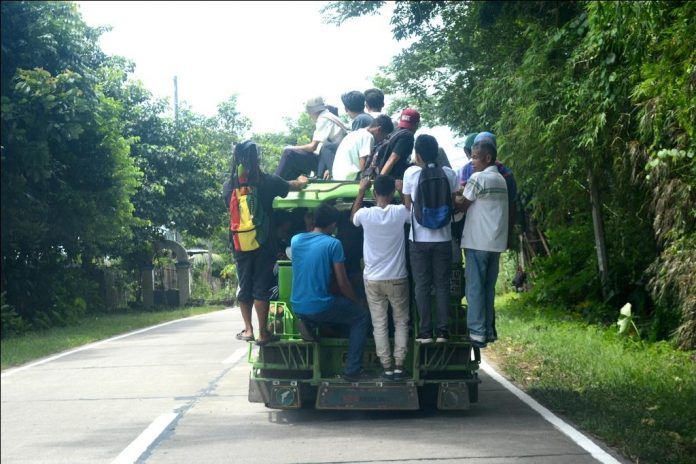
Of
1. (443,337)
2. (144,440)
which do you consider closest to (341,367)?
(443,337)

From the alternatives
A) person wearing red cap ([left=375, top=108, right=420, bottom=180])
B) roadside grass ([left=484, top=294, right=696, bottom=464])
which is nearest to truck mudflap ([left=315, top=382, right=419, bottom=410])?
roadside grass ([left=484, top=294, right=696, bottom=464])

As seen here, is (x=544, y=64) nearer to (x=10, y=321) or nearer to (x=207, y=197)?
(x=10, y=321)

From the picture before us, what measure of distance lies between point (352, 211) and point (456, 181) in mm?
1059

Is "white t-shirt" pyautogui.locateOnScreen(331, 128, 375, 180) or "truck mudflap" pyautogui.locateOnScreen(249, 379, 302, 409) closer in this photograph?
"truck mudflap" pyautogui.locateOnScreen(249, 379, 302, 409)

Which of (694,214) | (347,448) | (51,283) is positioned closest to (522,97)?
(694,214)

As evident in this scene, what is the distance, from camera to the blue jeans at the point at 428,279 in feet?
31.5

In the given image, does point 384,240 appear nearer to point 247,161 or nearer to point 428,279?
point 428,279

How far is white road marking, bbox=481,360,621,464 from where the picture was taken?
24.9ft

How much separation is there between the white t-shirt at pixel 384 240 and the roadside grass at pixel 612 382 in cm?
212

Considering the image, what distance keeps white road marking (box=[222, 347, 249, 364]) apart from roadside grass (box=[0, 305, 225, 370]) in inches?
139

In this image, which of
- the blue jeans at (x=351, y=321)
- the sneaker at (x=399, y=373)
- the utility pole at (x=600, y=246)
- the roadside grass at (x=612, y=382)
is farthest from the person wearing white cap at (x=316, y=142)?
the utility pole at (x=600, y=246)

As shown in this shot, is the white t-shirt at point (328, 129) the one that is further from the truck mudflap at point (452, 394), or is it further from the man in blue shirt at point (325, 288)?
the truck mudflap at point (452, 394)

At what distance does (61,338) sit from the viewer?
22.1m

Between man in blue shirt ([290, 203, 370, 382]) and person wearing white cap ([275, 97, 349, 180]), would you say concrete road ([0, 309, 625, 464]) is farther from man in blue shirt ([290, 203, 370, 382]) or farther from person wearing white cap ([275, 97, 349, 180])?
person wearing white cap ([275, 97, 349, 180])
